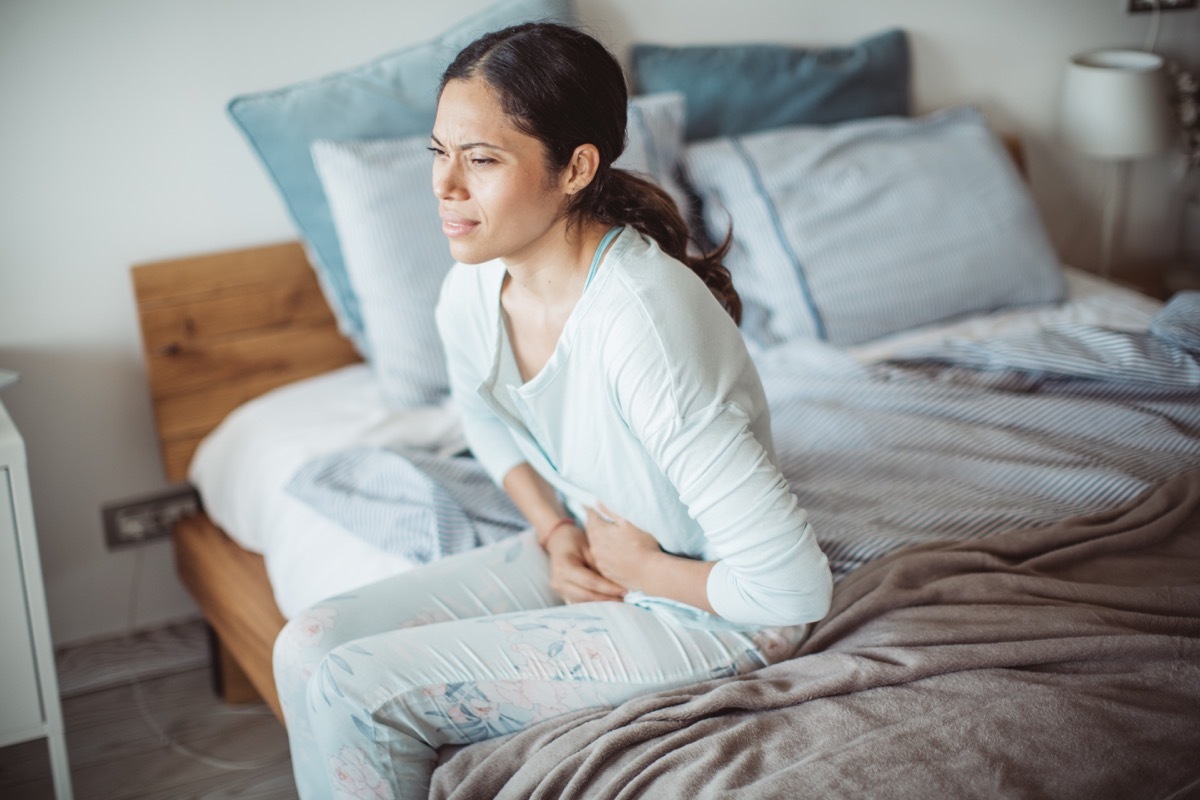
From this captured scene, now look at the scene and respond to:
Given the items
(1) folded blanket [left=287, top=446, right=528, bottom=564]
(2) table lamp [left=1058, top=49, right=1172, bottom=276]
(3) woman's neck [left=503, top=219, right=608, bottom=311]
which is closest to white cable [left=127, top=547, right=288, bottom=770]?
(1) folded blanket [left=287, top=446, right=528, bottom=564]

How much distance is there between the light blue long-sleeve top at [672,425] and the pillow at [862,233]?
85 cm

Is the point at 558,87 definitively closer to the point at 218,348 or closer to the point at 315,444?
the point at 315,444

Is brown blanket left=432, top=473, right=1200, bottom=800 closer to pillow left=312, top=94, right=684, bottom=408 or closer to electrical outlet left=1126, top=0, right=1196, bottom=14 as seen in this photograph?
pillow left=312, top=94, right=684, bottom=408

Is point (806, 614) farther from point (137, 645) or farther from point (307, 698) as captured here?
point (137, 645)

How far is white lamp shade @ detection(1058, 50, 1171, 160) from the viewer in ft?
8.01

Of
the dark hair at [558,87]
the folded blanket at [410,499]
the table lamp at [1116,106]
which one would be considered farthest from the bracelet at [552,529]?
the table lamp at [1116,106]

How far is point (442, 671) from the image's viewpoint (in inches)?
42.8

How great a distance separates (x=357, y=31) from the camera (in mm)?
1954

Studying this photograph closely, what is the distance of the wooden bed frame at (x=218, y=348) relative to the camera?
1841 millimetres

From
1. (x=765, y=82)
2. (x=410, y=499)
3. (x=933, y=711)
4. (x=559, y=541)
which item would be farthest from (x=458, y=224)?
(x=765, y=82)

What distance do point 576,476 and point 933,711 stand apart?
1.46 feet

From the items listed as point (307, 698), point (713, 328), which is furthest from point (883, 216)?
point (307, 698)

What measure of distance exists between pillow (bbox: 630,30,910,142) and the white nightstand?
137 cm

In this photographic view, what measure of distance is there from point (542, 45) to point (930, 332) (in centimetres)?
123
